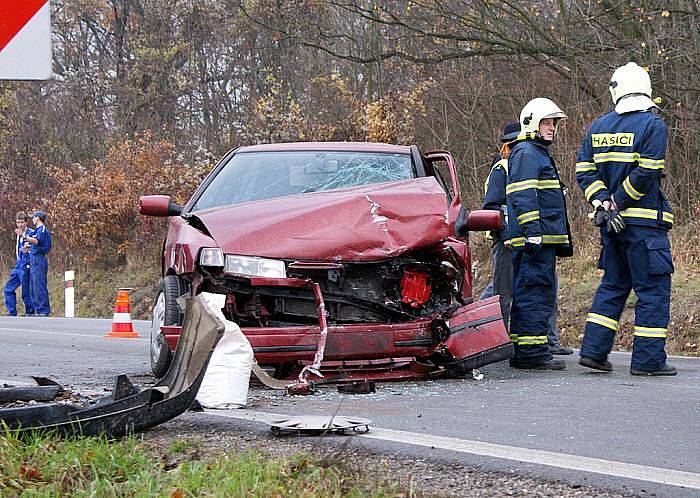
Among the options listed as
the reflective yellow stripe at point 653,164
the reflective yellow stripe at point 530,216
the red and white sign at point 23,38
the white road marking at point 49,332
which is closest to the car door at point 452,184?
the reflective yellow stripe at point 530,216

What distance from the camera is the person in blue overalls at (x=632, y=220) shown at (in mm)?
7836

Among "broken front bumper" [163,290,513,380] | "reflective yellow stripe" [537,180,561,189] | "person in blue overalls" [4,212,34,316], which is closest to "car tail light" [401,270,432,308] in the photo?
"broken front bumper" [163,290,513,380]

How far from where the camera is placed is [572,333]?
12.9m

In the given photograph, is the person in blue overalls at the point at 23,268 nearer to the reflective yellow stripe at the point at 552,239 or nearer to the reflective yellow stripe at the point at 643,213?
the reflective yellow stripe at the point at 552,239

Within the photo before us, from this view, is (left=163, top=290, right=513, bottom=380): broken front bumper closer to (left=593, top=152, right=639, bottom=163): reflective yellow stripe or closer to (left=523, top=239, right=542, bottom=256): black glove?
(left=523, top=239, right=542, bottom=256): black glove

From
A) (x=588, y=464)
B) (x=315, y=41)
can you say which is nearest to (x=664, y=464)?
→ (x=588, y=464)

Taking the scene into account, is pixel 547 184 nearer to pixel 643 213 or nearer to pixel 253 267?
pixel 643 213

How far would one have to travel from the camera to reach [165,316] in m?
7.30

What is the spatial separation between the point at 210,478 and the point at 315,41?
1692 centimetres

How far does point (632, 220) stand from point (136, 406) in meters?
4.12

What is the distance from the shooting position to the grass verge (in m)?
3.89

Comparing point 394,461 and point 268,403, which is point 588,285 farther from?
point 394,461

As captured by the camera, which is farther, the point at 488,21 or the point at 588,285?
the point at 488,21

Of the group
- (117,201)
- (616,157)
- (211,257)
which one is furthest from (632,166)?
(117,201)
